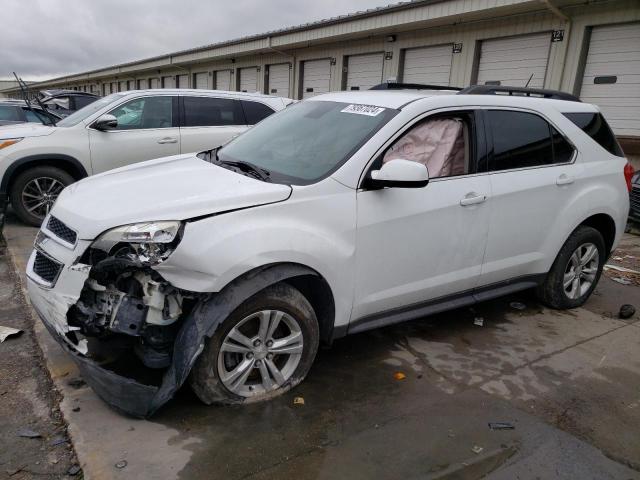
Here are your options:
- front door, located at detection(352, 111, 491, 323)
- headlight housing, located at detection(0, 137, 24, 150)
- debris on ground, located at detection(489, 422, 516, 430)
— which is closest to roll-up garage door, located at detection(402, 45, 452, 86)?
headlight housing, located at detection(0, 137, 24, 150)

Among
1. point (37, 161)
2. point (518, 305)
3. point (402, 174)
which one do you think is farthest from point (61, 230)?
point (37, 161)

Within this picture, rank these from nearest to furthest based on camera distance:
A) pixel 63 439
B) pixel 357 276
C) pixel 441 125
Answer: pixel 63 439 < pixel 357 276 < pixel 441 125

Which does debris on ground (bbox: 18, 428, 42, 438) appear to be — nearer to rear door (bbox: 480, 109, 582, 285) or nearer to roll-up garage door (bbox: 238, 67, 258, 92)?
rear door (bbox: 480, 109, 582, 285)

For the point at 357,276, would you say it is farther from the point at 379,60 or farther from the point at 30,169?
the point at 379,60

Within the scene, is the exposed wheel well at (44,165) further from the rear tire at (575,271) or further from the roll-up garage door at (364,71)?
the roll-up garage door at (364,71)

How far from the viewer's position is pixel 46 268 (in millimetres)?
2904

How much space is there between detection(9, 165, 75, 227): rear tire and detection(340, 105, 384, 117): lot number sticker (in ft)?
15.7

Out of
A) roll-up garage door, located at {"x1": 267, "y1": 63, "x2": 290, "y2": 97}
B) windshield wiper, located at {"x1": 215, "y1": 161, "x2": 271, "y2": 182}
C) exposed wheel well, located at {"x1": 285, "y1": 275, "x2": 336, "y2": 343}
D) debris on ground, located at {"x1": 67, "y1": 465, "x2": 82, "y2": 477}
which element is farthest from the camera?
roll-up garage door, located at {"x1": 267, "y1": 63, "x2": 290, "y2": 97}

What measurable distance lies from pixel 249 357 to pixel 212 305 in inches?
17.0

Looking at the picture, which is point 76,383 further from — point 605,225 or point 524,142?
point 605,225

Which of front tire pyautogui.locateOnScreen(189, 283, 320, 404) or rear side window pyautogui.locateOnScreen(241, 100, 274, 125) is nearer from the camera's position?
front tire pyautogui.locateOnScreen(189, 283, 320, 404)

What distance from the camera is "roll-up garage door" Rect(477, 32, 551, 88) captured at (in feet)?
35.2

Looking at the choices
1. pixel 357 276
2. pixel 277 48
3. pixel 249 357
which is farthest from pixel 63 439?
pixel 277 48

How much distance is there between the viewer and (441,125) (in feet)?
11.6
